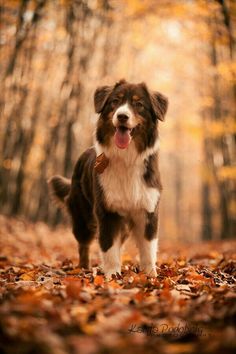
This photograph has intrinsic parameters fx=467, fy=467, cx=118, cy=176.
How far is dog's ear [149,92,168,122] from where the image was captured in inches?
Answer: 230

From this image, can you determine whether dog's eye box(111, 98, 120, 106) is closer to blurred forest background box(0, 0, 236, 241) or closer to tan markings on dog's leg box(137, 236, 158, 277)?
tan markings on dog's leg box(137, 236, 158, 277)

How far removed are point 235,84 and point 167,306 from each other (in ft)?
29.5

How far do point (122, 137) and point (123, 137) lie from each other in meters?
0.01

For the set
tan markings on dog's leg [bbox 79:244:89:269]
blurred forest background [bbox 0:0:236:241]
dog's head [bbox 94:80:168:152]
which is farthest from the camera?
blurred forest background [bbox 0:0:236:241]

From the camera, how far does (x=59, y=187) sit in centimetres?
789

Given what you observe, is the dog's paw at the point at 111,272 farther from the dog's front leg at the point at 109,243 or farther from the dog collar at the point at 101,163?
the dog collar at the point at 101,163

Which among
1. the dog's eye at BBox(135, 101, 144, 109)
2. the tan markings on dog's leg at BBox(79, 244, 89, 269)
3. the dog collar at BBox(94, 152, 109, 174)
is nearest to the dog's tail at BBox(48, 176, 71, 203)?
the tan markings on dog's leg at BBox(79, 244, 89, 269)

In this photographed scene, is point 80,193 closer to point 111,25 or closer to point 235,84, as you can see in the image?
point 235,84

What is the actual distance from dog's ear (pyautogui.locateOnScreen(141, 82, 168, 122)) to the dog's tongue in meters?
0.50

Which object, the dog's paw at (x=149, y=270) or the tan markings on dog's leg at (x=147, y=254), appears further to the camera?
the tan markings on dog's leg at (x=147, y=254)

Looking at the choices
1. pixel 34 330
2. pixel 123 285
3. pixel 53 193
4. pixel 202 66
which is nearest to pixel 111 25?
pixel 202 66

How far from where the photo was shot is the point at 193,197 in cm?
4812

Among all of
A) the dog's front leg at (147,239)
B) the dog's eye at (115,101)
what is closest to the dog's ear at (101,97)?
the dog's eye at (115,101)

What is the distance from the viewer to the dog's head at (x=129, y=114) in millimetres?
5598
